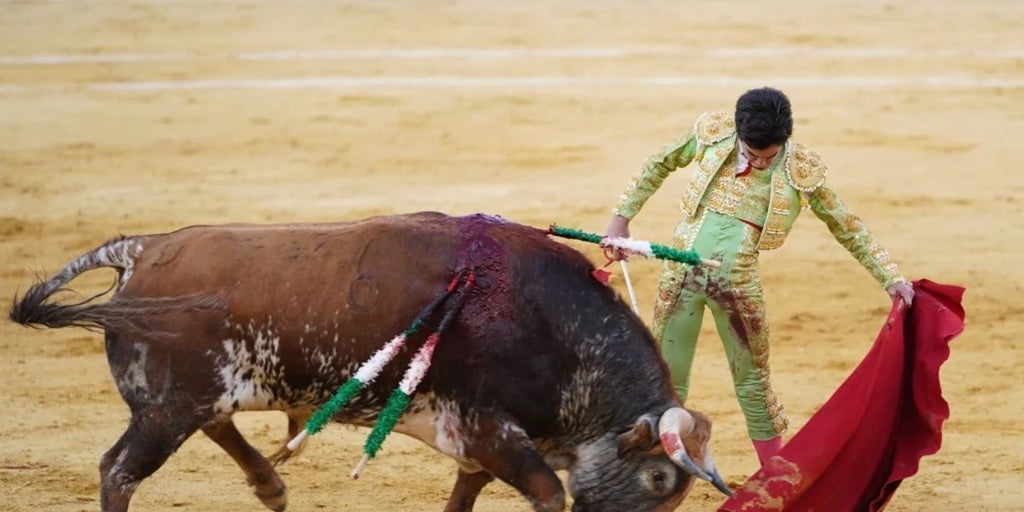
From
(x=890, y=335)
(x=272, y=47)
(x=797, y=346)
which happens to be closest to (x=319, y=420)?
(x=890, y=335)

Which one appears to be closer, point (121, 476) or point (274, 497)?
point (121, 476)

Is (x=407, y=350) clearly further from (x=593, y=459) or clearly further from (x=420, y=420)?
(x=593, y=459)

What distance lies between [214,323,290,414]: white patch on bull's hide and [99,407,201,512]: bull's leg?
14cm

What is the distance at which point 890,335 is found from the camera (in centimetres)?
554

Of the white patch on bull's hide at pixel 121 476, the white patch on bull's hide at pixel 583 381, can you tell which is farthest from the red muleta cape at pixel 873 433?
the white patch on bull's hide at pixel 121 476

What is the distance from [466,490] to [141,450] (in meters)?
1.21

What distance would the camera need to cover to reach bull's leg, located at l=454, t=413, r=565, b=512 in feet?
16.8

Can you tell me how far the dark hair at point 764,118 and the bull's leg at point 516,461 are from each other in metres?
1.23

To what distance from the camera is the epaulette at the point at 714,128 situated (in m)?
5.54

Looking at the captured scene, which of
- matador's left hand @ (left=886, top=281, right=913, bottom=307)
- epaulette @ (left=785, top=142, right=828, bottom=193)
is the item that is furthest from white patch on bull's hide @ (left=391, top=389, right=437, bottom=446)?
matador's left hand @ (left=886, top=281, right=913, bottom=307)

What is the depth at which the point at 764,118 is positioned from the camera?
5.30 metres

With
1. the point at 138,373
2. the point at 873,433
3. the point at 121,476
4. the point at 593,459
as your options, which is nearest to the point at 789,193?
the point at 873,433

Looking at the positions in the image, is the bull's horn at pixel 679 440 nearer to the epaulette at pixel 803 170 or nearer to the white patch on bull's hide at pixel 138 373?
the epaulette at pixel 803 170

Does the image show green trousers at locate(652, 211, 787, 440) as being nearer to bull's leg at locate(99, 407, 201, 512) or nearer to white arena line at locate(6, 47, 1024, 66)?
bull's leg at locate(99, 407, 201, 512)
